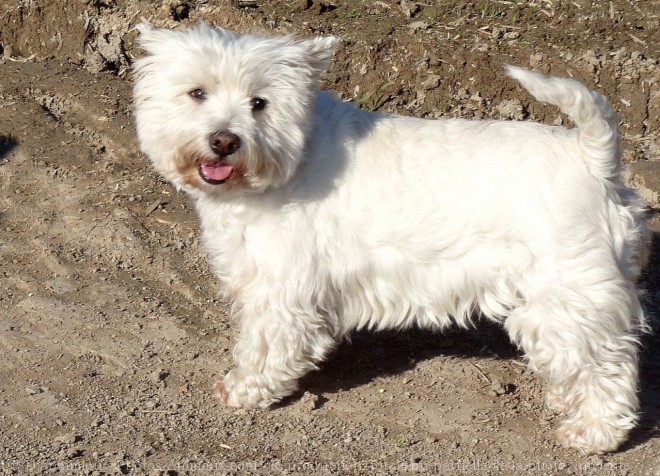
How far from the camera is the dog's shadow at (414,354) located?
207 inches

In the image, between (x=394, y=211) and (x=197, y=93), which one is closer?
(x=197, y=93)

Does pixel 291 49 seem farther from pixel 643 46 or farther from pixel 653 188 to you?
pixel 643 46

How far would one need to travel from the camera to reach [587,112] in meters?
4.20

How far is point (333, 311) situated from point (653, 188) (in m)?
3.06

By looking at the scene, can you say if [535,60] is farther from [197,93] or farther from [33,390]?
[33,390]

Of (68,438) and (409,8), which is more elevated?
(409,8)

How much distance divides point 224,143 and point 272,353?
1.12m

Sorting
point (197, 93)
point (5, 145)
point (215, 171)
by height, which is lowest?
point (5, 145)

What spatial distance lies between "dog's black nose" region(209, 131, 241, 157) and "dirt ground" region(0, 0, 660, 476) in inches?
54.6

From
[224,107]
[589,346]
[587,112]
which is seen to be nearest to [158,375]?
[224,107]

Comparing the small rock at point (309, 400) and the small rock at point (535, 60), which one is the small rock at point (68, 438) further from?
the small rock at point (535, 60)

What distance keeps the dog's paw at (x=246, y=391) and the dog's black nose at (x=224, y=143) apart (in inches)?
46.6

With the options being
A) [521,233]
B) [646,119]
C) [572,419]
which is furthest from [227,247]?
[646,119]

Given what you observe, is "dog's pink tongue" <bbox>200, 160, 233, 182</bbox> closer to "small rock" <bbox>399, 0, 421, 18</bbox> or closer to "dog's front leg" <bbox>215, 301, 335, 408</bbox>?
"dog's front leg" <bbox>215, 301, 335, 408</bbox>
